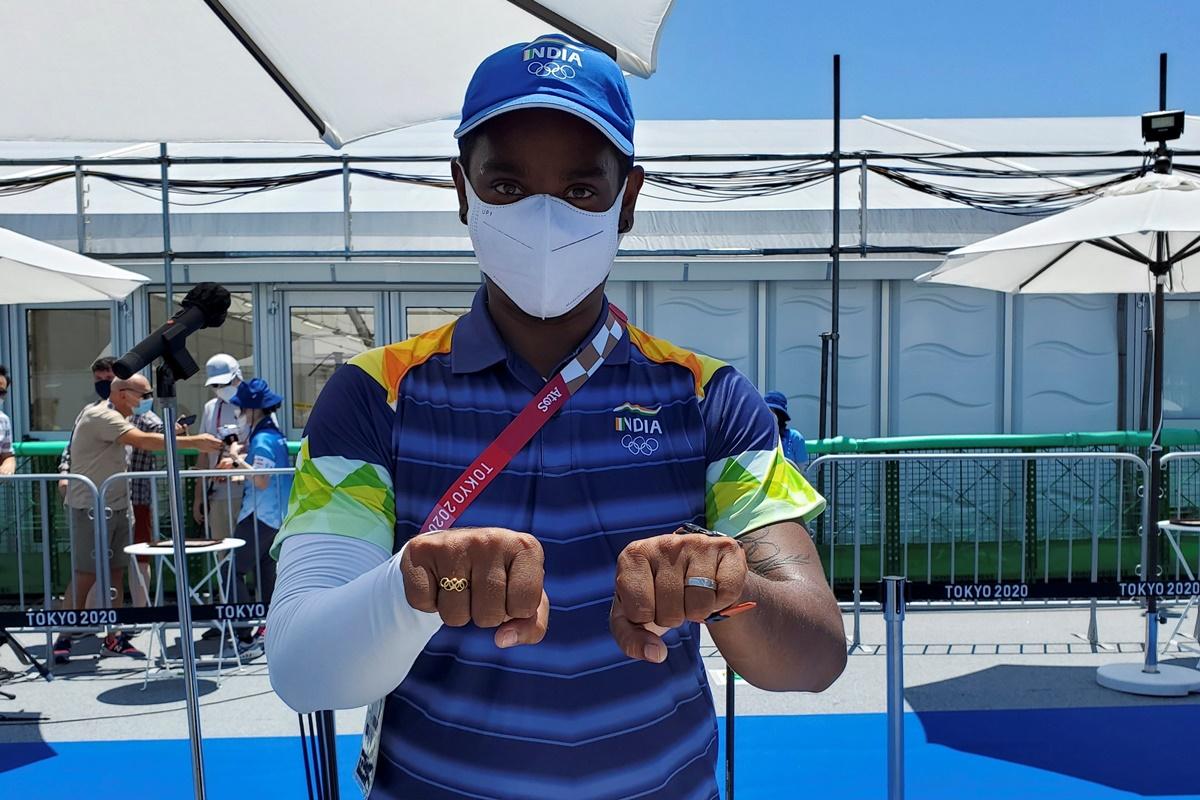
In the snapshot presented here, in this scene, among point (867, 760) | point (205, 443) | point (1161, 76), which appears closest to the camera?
point (867, 760)

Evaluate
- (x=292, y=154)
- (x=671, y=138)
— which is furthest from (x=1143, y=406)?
(x=292, y=154)

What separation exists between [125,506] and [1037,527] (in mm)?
7390

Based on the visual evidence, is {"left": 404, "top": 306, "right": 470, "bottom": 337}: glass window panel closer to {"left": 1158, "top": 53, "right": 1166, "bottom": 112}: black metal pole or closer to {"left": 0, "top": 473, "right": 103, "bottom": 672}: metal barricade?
{"left": 0, "top": 473, "right": 103, "bottom": 672}: metal barricade

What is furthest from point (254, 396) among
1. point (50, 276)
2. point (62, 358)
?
point (62, 358)

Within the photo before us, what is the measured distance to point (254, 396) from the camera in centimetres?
693

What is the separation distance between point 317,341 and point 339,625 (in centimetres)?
967

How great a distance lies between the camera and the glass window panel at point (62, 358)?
1044 cm

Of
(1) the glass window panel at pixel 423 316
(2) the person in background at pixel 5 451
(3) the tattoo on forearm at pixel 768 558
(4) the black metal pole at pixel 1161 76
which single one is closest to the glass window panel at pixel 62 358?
(2) the person in background at pixel 5 451

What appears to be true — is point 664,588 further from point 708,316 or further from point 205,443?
point 708,316

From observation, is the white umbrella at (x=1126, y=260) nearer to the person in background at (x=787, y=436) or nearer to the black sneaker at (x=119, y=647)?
the person in background at (x=787, y=436)

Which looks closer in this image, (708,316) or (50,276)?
(50,276)

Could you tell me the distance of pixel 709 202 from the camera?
1015 cm

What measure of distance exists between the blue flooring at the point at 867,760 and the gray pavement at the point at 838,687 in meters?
0.20

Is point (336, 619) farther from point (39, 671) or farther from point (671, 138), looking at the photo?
point (671, 138)
